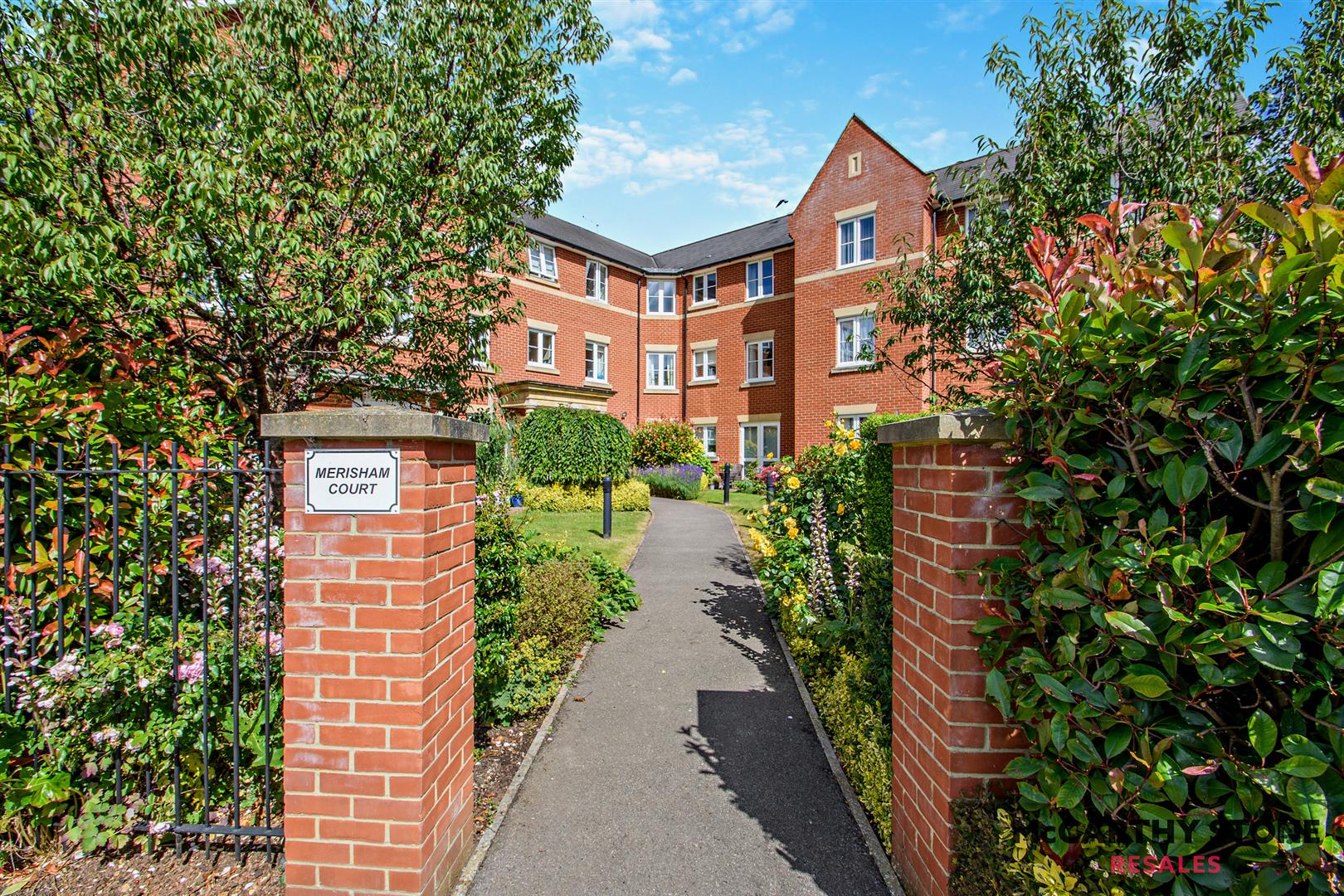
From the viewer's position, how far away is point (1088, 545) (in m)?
1.72

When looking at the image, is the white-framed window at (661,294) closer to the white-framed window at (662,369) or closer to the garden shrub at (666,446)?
the white-framed window at (662,369)

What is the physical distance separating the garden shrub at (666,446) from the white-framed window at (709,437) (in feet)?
3.98

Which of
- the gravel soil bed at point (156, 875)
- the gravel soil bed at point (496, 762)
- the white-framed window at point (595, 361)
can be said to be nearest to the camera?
the gravel soil bed at point (156, 875)

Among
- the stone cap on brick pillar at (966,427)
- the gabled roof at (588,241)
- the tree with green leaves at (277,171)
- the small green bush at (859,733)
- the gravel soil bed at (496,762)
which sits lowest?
the gravel soil bed at (496,762)

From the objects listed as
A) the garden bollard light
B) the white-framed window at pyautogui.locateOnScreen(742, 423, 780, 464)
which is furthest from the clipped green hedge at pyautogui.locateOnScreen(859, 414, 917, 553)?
the white-framed window at pyautogui.locateOnScreen(742, 423, 780, 464)

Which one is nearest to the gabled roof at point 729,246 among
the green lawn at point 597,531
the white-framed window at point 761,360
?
the white-framed window at point 761,360

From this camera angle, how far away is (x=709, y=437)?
23891 mm

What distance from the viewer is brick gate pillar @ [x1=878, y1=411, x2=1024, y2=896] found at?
2119mm

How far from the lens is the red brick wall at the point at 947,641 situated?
2.13 meters

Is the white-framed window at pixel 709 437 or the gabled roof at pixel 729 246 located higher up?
the gabled roof at pixel 729 246

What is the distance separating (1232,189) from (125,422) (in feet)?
25.0

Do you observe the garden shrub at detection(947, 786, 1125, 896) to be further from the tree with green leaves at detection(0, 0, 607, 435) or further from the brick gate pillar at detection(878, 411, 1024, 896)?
the tree with green leaves at detection(0, 0, 607, 435)

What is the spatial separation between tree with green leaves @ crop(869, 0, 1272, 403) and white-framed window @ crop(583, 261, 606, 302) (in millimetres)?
17842

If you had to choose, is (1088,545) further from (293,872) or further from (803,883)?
(293,872)
